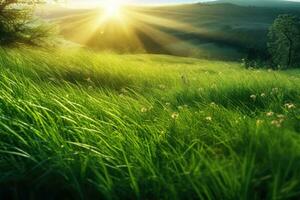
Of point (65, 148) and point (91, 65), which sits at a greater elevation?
point (65, 148)

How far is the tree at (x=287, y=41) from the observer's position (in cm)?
7519

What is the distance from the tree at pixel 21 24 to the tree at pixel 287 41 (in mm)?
61062

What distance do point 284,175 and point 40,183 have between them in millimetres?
1462

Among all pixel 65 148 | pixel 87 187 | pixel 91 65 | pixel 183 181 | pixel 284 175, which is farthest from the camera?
pixel 91 65

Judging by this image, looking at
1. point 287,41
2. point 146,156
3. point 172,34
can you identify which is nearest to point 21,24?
point 146,156

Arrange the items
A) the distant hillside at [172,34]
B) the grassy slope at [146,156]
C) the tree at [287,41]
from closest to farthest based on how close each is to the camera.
Answer: the grassy slope at [146,156]
the tree at [287,41]
the distant hillside at [172,34]

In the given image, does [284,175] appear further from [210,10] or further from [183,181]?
[210,10]

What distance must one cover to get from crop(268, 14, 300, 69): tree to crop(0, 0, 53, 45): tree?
200 ft

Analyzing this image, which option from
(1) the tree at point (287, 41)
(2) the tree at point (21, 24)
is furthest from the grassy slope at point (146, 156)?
(1) the tree at point (287, 41)

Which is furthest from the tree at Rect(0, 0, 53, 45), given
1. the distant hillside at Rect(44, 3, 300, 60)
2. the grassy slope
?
the distant hillside at Rect(44, 3, 300, 60)

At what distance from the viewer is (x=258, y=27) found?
371ft

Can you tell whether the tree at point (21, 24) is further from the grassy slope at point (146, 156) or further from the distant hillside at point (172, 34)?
the distant hillside at point (172, 34)

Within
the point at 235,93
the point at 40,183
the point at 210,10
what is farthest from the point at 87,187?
the point at 210,10

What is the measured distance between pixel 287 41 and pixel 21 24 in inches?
2538
